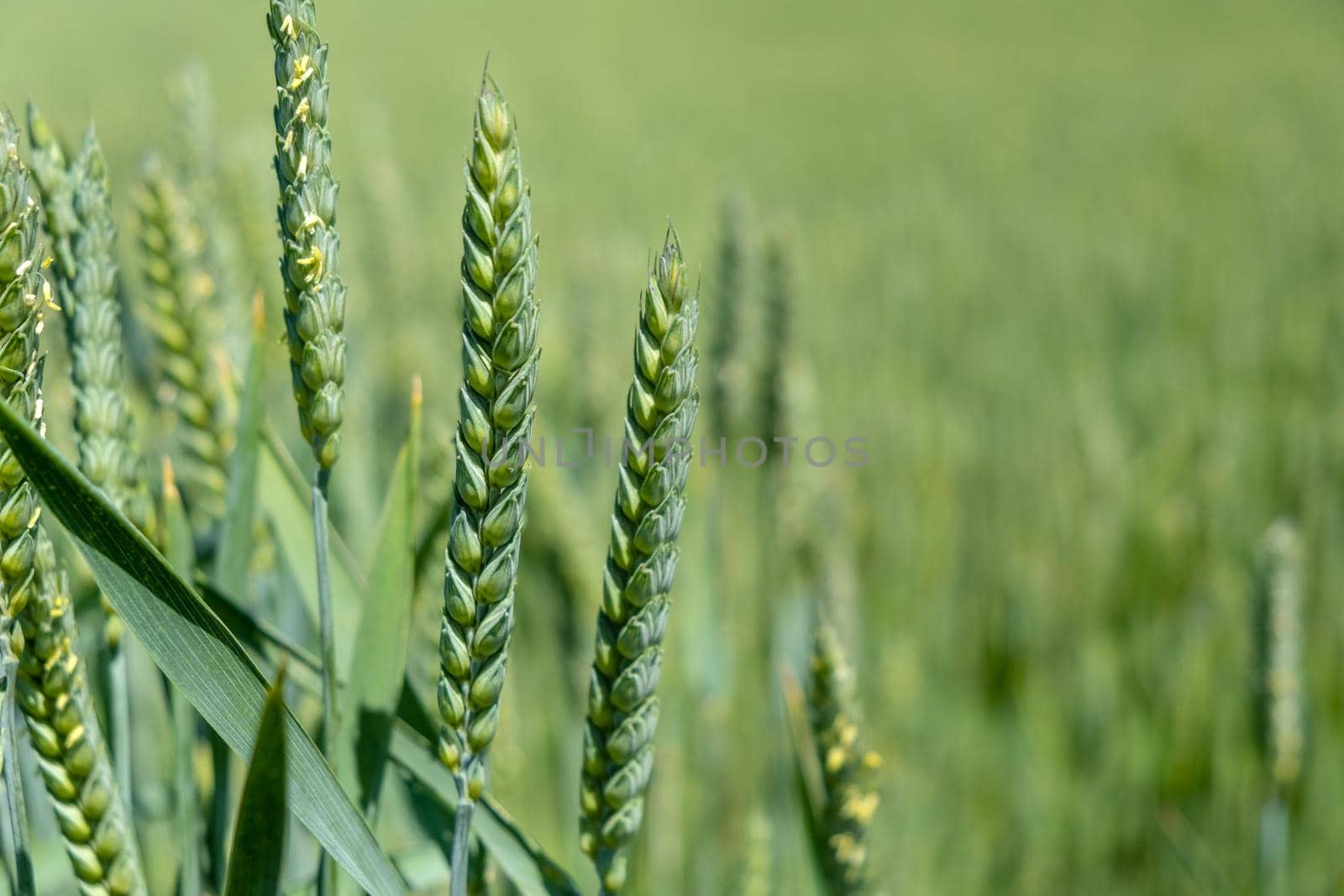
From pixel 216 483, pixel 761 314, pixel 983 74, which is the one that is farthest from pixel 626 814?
pixel 983 74

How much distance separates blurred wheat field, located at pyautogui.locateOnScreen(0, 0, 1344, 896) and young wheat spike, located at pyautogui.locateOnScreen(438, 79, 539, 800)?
0.27 metres

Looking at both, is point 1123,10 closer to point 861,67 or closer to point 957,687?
point 861,67

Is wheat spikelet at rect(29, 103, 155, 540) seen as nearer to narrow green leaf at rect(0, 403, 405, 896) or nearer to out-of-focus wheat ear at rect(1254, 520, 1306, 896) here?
narrow green leaf at rect(0, 403, 405, 896)

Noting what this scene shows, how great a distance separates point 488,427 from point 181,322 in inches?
13.1

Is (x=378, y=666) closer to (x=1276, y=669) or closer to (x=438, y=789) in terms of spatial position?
(x=438, y=789)

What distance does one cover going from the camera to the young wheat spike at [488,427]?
0.28 m

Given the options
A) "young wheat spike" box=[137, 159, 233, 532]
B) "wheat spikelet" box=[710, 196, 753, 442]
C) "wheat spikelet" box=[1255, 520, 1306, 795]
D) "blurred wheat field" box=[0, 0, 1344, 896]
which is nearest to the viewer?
"young wheat spike" box=[137, 159, 233, 532]

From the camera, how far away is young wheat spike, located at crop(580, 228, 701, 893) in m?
0.30

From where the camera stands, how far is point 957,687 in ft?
4.65

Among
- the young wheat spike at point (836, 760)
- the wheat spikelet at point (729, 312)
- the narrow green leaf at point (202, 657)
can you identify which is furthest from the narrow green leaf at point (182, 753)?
the wheat spikelet at point (729, 312)

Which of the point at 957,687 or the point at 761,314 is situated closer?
the point at 761,314

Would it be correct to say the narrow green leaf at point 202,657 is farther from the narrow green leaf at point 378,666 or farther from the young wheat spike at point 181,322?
the young wheat spike at point 181,322

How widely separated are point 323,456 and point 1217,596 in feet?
4.62

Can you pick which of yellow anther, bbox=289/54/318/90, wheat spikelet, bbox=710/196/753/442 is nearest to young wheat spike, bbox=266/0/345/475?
yellow anther, bbox=289/54/318/90
